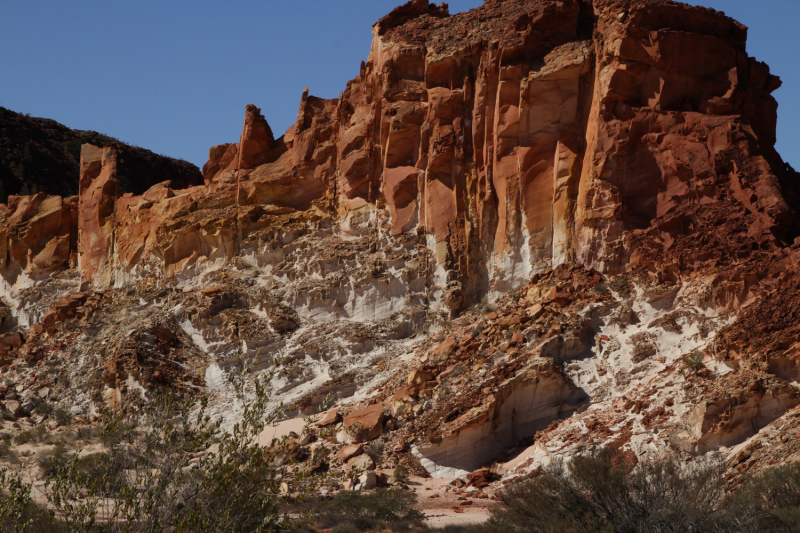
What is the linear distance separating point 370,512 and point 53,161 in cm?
4938

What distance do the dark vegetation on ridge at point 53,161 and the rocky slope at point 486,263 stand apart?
53.9 feet

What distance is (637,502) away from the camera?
55.4 ft

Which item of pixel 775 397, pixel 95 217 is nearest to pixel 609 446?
pixel 775 397

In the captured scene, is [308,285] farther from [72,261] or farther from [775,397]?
[775,397]

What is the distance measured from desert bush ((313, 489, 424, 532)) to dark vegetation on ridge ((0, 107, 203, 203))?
3589 cm

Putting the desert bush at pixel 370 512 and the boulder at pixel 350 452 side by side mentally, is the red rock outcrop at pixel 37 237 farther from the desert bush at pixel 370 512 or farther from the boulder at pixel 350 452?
the desert bush at pixel 370 512

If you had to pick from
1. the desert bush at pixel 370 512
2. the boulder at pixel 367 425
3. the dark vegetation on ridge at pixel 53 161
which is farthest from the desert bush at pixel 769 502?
the dark vegetation on ridge at pixel 53 161

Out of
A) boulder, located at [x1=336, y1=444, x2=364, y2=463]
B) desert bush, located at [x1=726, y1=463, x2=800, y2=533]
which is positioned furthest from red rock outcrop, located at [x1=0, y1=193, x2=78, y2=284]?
desert bush, located at [x1=726, y1=463, x2=800, y2=533]

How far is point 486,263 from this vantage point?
103 feet

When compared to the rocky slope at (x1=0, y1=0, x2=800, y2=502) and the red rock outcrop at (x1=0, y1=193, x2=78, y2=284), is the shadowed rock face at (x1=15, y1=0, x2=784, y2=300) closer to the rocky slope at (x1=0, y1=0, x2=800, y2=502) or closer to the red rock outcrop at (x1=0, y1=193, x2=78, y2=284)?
the rocky slope at (x1=0, y1=0, x2=800, y2=502)

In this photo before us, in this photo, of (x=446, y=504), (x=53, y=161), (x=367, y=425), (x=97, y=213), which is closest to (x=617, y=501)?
(x=446, y=504)

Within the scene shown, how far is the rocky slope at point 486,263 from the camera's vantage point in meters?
23.4

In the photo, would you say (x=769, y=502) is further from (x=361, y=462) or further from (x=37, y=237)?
(x=37, y=237)

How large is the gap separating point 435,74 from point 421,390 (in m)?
12.7
